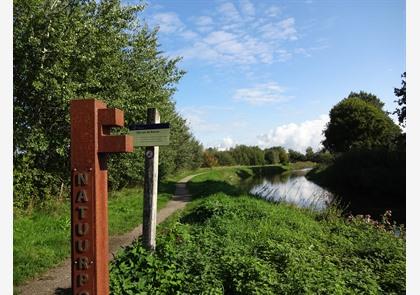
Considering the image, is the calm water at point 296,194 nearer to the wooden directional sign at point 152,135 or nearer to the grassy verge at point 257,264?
the grassy verge at point 257,264

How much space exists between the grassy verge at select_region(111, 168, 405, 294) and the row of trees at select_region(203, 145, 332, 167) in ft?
200

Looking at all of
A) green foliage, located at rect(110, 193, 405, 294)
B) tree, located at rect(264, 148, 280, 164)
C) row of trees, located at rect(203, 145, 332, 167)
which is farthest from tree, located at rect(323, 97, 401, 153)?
green foliage, located at rect(110, 193, 405, 294)

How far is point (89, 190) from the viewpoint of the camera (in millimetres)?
4500

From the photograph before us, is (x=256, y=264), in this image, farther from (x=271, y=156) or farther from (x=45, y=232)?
(x=271, y=156)

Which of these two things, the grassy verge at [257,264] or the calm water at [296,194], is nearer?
the grassy verge at [257,264]

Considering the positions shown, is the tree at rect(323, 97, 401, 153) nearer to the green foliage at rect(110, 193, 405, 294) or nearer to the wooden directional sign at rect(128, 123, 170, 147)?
the green foliage at rect(110, 193, 405, 294)

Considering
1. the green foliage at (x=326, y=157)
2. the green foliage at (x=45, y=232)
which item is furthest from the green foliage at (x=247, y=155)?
the green foliage at (x=45, y=232)

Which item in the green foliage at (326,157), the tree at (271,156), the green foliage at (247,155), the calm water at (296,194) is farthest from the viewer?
the tree at (271,156)

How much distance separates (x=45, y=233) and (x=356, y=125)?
165ft

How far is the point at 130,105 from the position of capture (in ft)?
47.4

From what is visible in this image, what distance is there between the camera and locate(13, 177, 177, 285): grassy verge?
7.91m

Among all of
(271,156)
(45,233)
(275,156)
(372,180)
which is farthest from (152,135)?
(275,156)

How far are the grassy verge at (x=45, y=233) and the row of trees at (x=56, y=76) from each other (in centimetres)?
81

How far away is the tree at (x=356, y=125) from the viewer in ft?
172
